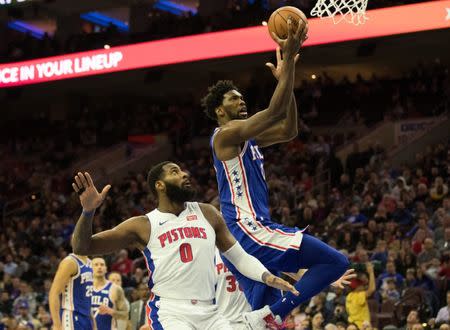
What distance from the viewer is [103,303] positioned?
10633mm

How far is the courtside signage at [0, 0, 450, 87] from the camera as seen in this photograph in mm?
16894

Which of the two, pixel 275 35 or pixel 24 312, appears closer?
pixel 275 35

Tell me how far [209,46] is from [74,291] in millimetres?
11233

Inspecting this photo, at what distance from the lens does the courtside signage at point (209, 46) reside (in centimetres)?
1689

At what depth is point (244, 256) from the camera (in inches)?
251

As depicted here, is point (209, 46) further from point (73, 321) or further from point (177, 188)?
point (177, 188)

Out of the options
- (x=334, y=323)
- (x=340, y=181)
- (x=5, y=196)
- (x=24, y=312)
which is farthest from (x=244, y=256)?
(x=5, y=196)

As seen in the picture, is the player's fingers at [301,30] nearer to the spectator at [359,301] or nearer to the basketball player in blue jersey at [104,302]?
the basketball player in blue jersey at [104,302]

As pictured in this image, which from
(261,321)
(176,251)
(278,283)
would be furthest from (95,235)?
(261,321)

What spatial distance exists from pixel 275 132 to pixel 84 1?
67.9ft

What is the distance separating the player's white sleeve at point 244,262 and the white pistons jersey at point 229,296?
31.5 inches

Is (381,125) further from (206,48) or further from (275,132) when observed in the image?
(275,132)

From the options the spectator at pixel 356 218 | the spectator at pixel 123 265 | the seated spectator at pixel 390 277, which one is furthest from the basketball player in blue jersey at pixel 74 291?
the spectator at pixel 123 265

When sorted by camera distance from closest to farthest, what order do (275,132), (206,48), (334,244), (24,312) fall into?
(275,132) → (334,244) → (24,312) → (206,48)
